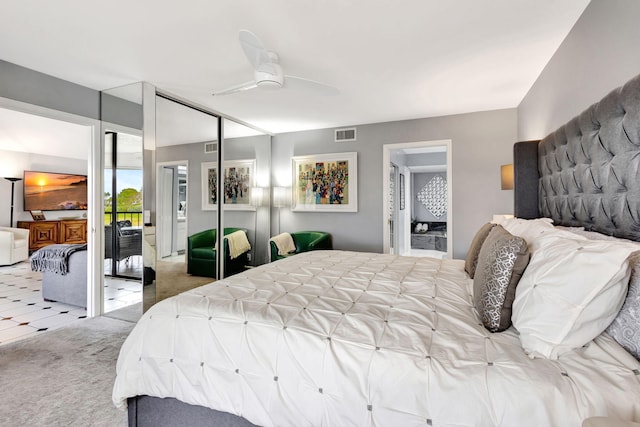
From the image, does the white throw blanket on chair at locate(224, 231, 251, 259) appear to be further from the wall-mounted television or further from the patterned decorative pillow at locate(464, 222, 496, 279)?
the wall-mounted television

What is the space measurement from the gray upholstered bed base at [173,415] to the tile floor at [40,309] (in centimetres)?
188

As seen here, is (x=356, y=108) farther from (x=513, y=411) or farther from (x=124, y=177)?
(x=513, y=411)

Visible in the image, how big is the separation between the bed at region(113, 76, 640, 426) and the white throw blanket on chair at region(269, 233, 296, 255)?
8.64 feet

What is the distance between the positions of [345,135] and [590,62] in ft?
10.7

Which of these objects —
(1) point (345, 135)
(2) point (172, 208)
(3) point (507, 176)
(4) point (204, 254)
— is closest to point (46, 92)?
(2) point (172, 208)

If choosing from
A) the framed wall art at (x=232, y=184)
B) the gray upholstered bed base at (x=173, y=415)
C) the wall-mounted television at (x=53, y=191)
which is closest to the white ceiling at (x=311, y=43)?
the framed wall art at (x=232, y=184)

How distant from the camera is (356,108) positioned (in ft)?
13.0

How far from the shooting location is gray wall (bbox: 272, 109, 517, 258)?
3.99 meters

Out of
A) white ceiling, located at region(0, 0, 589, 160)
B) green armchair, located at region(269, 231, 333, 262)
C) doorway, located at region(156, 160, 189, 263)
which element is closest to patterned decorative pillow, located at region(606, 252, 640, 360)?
white ceiling, located at region(0, 0, 589, 160)

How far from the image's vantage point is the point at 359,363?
3.53ft

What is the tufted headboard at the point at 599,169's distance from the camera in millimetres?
1233

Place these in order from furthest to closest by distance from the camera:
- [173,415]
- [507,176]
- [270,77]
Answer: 1. [507,176]
2. [270,77]
3. [173,415]

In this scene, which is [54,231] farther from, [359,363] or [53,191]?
[359,363]

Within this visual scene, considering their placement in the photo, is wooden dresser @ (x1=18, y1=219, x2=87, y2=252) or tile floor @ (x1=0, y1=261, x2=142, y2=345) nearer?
tile floor @ (x1=0, y1=261, x2=142, y2=345)
